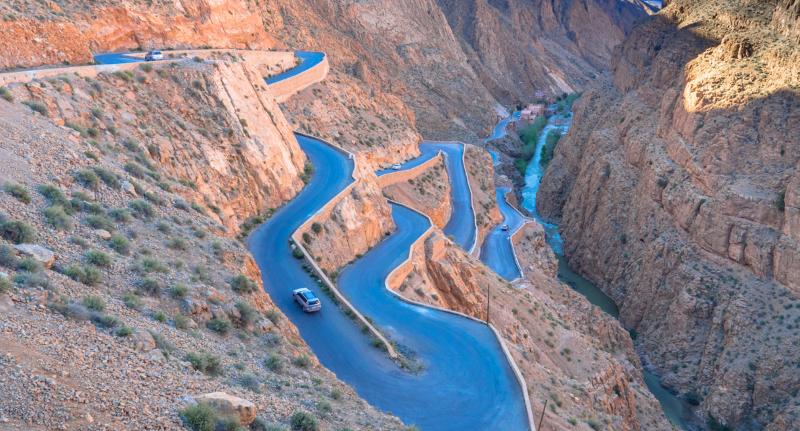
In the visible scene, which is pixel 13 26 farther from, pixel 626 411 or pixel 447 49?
pixel 447 49

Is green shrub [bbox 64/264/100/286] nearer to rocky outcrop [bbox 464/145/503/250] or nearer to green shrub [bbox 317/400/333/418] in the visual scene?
green shrub [bbox 317/400/333/418]

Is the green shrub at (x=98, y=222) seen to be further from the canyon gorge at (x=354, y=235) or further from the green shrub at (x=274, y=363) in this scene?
the green shrub at (x=274, y=363)

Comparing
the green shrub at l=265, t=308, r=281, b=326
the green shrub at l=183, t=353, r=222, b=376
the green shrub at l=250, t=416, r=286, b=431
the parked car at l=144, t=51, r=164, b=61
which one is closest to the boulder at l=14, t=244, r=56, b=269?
the green shrub at l=183, t=353, r=222, b=376

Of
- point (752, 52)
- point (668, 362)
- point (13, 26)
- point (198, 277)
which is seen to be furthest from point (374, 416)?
point (752, 52)

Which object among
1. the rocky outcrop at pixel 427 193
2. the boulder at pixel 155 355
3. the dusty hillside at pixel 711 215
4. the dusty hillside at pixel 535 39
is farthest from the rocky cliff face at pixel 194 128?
the dusty hillside at pixel 535 39

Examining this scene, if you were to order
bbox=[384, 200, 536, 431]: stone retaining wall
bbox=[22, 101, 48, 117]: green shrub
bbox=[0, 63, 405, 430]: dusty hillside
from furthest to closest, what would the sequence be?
bbox=[22, 101, 48, 117]: green shrub, bbox=[384, 200, 536, 431]: stone retaining wall, bbox=[0, 63, 405, 430]: dusty hillside
